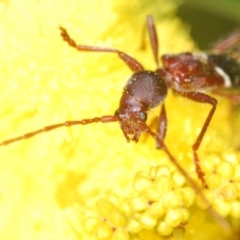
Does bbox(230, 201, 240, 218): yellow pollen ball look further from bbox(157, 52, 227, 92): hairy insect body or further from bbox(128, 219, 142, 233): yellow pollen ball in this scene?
bbox(157, 52, 227, 92): hairy insect body

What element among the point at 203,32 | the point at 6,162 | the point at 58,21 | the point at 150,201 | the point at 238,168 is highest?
the point at 58,21

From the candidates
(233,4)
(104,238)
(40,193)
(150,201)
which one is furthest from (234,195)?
(233,4)

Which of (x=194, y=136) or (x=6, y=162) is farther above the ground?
(x=6, y=162)

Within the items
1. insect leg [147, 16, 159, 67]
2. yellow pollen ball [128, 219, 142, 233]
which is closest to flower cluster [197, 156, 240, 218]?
yellow pollen ball [128, 219, 142, 233]

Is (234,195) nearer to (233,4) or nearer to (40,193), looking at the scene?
(40,193)

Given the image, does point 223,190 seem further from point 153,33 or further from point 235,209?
point 153,33

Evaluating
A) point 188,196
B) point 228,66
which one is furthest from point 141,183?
point 228,66

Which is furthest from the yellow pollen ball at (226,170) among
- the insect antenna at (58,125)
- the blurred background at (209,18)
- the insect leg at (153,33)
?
the blurred background at (209,18)
